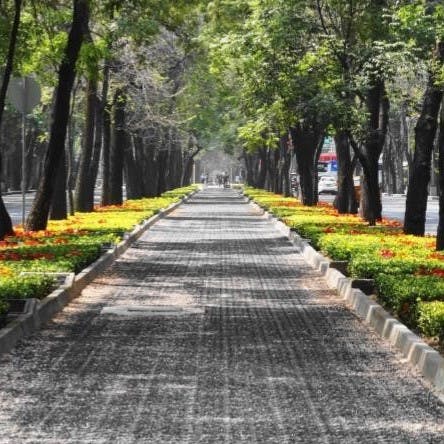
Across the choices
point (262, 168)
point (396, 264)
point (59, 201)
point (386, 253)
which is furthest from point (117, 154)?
point (262, 168)

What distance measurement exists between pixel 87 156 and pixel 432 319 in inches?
1080

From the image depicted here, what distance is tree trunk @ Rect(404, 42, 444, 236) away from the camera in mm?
24484

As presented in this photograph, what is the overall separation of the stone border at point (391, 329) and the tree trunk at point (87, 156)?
58.0 feet

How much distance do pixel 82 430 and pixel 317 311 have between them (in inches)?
271

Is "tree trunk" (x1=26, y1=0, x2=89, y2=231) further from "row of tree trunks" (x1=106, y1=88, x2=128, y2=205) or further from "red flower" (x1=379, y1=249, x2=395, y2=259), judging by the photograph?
"row of tree trunks" (x1=106, y1=88, x2=128, y2=205)

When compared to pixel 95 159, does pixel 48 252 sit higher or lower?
lower

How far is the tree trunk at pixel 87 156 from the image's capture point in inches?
1423

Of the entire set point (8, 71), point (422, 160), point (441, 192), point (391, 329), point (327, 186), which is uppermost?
point (8, 71)

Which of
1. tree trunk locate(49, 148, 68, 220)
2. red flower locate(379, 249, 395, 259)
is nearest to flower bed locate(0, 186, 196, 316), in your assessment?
tree trunk locate(49, 148, 68, 220)

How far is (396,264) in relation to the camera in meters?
15.8

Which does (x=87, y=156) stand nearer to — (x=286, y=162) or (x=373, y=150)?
(x=373, y=150)

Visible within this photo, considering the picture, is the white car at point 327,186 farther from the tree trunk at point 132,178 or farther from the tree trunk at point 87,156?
the tree trunk at point 87,156

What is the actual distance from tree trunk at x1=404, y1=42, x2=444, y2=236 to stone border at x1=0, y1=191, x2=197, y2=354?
6772 mm

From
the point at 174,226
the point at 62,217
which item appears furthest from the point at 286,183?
the point at 62,217
